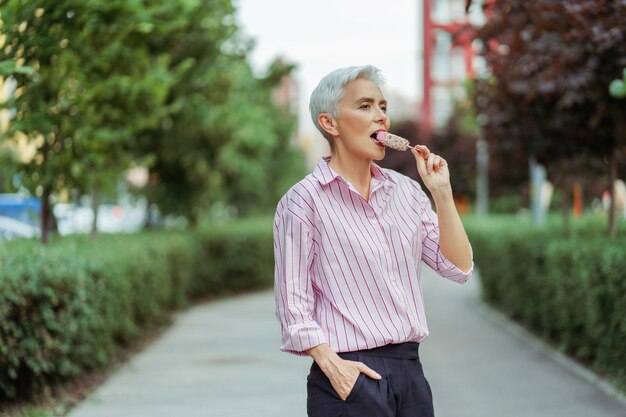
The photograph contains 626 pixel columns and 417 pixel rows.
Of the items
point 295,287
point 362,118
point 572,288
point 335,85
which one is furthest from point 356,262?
point 572,288

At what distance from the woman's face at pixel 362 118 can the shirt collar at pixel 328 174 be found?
0.10 metres

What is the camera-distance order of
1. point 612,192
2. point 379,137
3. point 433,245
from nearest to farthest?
point 379,137 < point 433,245 < point 612,192

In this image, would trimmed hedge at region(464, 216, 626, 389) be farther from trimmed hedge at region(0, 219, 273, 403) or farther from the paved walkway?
trimmed hedge at region(0, 219, 273, 403)

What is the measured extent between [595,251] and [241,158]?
12.0 m

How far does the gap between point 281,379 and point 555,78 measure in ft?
11.6

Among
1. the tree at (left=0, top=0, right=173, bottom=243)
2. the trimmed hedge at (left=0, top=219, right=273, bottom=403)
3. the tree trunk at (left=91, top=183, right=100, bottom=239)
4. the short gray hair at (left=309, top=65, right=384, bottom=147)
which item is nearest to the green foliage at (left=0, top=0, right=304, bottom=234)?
the tree at (left=0, top=0, right=173, bottom=243)

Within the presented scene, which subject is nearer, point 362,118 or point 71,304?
point 362,118

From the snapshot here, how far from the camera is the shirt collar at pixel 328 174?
340 centimetres

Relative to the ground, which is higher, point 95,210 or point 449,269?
point 449,269

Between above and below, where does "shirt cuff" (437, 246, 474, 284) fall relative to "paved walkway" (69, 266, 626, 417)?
above

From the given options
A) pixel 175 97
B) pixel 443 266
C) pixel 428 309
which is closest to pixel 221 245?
pixel 428 309

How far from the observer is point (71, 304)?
8.66 m

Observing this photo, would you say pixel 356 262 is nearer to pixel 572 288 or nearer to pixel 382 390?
pixel 382 390

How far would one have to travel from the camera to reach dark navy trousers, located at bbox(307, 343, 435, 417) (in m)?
3.31
